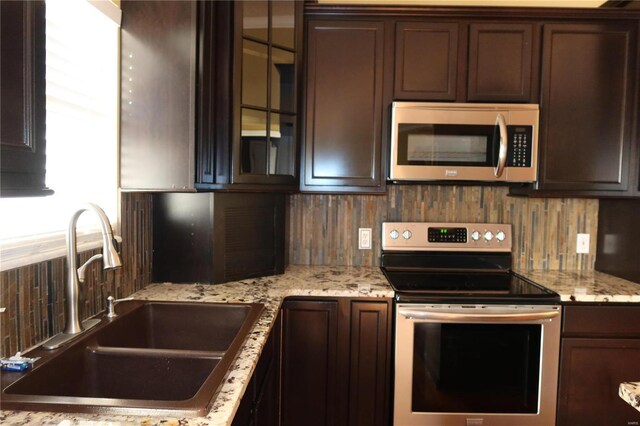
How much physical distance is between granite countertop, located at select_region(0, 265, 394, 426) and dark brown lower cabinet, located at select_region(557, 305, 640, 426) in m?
0.85

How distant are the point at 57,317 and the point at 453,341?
154 cm

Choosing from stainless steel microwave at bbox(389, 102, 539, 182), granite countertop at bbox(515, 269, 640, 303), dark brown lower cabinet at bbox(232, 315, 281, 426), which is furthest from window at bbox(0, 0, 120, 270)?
granite countertop at bbox(515, 269, 640, 303)

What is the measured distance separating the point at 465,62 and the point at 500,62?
17 centimetres

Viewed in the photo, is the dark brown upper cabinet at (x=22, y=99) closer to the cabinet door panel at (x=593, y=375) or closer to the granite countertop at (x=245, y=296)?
the granite countertop at (x=245, y=296)

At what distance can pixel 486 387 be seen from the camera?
6.19 ft

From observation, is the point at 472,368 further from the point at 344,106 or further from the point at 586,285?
the point at 344,106

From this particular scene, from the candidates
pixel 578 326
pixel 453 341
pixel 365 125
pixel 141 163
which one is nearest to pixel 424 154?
pixel 365 125

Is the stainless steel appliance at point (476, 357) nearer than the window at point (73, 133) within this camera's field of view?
No

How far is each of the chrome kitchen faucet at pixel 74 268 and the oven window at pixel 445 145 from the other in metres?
1.39

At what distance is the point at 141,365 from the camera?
1.25 meters

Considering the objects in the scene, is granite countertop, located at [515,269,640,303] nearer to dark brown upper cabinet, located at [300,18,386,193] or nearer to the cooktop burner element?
the cooktop burner element

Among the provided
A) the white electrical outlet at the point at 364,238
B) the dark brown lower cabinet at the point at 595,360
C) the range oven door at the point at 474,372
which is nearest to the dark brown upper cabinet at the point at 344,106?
the white electrical outlet at the point at 364,238

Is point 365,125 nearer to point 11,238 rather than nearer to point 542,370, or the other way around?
point 542,370

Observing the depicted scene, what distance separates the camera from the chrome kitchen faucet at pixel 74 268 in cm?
117
